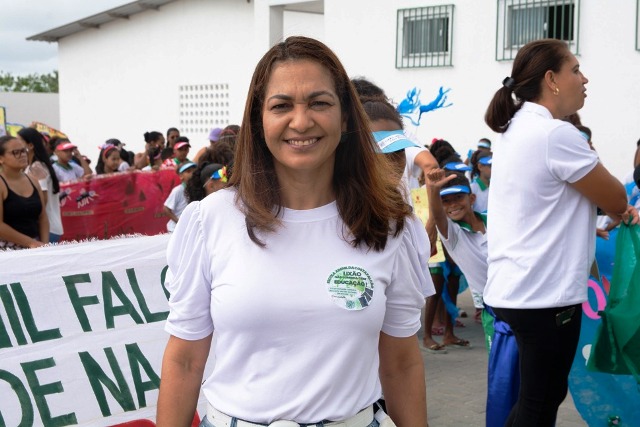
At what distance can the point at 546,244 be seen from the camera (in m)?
3.91

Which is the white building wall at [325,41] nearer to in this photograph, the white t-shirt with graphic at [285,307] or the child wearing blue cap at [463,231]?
the child wearing blue cap at [463,231]

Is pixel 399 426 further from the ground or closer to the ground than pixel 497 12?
closer to the ground

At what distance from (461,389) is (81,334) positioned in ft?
10.4

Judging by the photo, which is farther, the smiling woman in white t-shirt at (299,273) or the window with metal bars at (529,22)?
the window with metal bars at (529,22)

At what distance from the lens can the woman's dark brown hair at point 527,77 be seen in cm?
414

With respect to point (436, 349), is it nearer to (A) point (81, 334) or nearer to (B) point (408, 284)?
(A) point (81, 334)

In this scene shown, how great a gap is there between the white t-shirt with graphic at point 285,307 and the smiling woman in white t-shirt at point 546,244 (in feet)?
5.49

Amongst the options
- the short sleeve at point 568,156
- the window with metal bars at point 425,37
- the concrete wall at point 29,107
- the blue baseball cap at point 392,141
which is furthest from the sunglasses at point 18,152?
the concrete wall at point 29,107

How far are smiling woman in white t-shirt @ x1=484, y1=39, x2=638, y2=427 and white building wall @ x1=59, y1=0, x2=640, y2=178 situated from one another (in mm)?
6978

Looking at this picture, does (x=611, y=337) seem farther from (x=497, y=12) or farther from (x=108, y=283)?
(x=497, y=12)

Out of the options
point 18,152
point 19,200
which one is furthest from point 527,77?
point 18,152

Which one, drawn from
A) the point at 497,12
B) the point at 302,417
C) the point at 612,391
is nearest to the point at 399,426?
the point at 302,417

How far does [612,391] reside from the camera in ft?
16.5

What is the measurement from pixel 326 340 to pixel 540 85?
2341 millimetres
